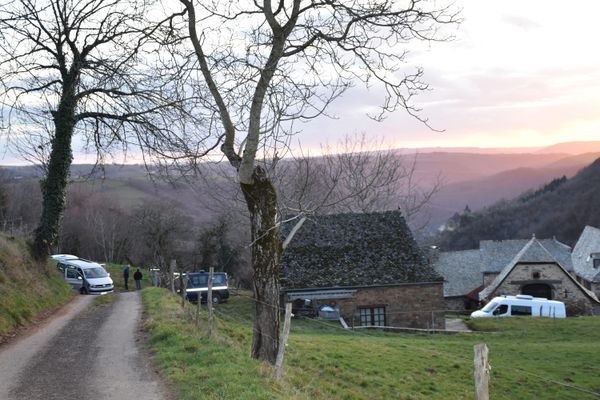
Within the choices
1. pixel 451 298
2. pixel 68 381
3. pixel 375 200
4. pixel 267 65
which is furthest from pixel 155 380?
pixel 451 298

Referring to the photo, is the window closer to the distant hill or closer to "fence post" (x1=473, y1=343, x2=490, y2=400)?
"fence post" (x1=473, y1=343, x2=490, y2=400)

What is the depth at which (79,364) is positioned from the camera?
11562 mm

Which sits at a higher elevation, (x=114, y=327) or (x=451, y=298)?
(x=114, y=327)

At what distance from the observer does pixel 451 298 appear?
5819 cm

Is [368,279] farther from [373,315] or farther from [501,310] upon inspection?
[501,310]

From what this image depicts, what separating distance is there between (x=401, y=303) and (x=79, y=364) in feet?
85.4

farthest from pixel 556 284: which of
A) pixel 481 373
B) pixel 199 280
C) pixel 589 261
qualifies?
pixel 481 373

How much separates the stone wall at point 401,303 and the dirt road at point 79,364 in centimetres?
1941

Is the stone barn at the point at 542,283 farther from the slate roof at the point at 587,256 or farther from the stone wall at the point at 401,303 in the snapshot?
the slate roof at the point at 587,256

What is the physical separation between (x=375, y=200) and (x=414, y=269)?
20.1 metres

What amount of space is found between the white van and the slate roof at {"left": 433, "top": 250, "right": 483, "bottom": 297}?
15.6 m

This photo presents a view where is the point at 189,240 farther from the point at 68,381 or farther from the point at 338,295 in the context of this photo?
the point at 68,381

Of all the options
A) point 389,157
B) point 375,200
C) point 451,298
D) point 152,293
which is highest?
point 389,157

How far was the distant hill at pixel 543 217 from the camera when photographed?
365ft
